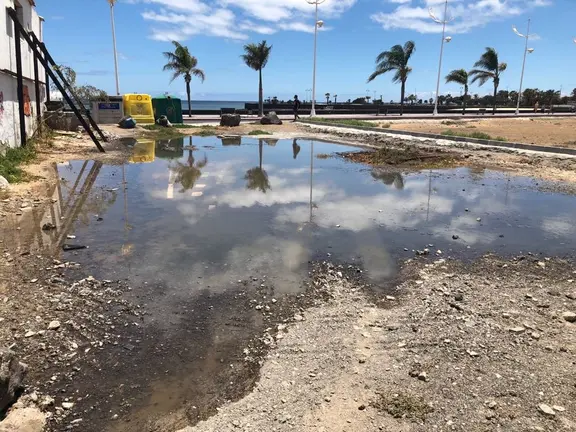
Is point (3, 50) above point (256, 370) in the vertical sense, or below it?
above

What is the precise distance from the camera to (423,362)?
14.0 feet

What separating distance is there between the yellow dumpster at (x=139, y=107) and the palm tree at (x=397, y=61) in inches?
1104

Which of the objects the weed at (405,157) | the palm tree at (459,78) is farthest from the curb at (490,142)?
the palm tree at (459,78)

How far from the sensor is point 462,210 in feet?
33.8

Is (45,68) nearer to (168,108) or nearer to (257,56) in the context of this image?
(168,108)

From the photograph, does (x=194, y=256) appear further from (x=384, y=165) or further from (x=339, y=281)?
(x=384, y=165)

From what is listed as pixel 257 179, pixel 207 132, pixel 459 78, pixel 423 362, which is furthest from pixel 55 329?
pixel 459 78

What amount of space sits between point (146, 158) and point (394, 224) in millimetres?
11496

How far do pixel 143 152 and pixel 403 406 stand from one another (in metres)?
17.5

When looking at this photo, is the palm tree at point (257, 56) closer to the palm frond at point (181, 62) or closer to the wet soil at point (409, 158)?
the palm frond at point (181, 62)

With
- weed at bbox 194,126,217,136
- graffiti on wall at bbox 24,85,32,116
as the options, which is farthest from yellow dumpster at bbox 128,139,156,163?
weed at bbox 194,126,217,136

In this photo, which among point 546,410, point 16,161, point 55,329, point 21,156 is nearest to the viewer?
point 546,410

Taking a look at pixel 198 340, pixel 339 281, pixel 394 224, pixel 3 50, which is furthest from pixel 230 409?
pixel 3 50

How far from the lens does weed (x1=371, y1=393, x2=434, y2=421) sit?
3.59 metres
